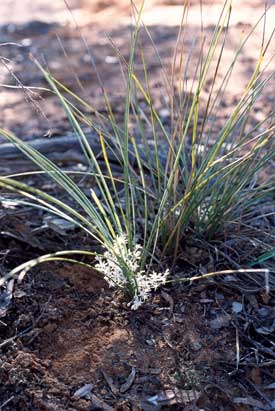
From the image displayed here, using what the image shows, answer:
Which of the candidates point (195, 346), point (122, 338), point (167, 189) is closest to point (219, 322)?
point (195, 346)

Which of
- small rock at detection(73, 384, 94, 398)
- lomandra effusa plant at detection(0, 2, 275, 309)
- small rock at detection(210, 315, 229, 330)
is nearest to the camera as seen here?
small rock at detection(73, 384, 94, 398)

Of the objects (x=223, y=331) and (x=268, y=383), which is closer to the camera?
(x=268, y=383)

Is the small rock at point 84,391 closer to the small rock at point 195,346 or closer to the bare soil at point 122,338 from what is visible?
the bare soil at point 122,338

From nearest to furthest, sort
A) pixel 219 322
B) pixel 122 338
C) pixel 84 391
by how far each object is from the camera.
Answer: pixel 84 391 < pixel 122 338 < pixel 219 322

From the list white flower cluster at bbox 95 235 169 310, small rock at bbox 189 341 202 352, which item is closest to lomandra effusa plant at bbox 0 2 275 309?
white flower cluster at bbox 95 235 169 310

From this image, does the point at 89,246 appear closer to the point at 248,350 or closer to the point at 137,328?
the point at 137,328

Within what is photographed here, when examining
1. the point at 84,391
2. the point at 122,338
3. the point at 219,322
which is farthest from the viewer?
the point at 219,322

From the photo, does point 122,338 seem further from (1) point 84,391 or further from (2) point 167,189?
(2) point 167,189

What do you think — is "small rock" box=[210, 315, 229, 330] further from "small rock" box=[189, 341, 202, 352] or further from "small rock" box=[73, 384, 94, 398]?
"small rock" box=[73, 384, 94, 398]

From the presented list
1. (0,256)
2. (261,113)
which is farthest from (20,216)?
(261,113)

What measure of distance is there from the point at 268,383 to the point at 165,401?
0.33 m

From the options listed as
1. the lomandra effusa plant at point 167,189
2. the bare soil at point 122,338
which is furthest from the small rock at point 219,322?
the lomandra effusa plant at point 167,189

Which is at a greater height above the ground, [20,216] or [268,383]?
[20,216]

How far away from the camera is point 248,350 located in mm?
2090
